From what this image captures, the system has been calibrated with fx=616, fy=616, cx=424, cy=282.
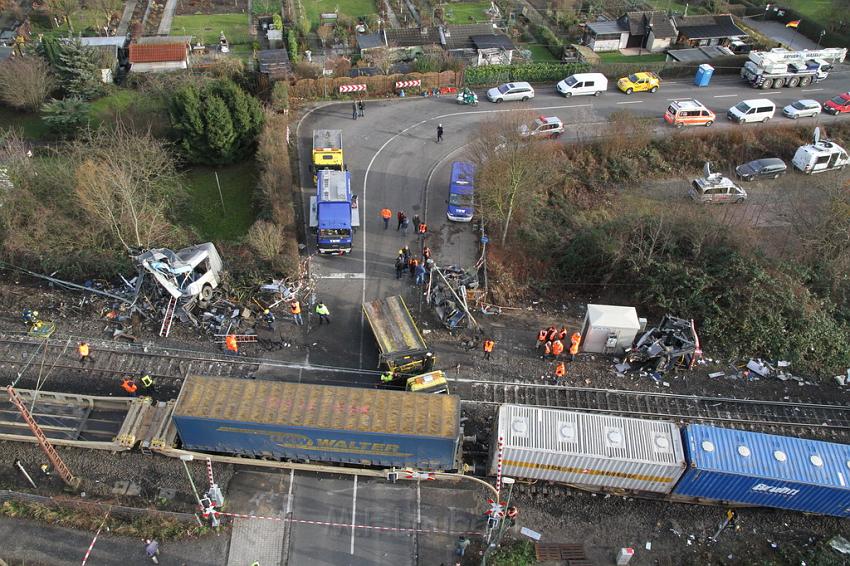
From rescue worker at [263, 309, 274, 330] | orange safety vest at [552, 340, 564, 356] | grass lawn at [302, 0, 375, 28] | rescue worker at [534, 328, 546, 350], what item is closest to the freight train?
orange safety vest at [552, 340, 564, 356]

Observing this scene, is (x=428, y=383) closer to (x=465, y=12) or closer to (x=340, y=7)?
(x=465, y=12)

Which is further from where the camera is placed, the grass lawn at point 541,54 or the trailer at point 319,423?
the grass lawn at point 541,54

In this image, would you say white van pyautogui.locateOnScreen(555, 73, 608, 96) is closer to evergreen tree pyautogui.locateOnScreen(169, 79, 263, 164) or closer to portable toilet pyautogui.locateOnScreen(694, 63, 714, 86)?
portable toilet pyautogui.locateOnScreen(694, 63, 714, 86)

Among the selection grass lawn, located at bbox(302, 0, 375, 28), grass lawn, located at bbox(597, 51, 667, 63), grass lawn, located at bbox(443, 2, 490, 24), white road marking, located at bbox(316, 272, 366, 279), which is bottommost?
white road marking, located at bbox(316, 272, 366, 279)

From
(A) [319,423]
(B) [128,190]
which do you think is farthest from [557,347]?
(B) [128,190]

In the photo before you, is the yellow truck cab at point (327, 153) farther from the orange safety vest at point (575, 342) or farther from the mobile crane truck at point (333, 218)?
the orange safety vest at point (575, 342)

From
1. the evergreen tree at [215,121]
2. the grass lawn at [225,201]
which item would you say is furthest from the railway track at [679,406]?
the evergreen tree at [215,121]
